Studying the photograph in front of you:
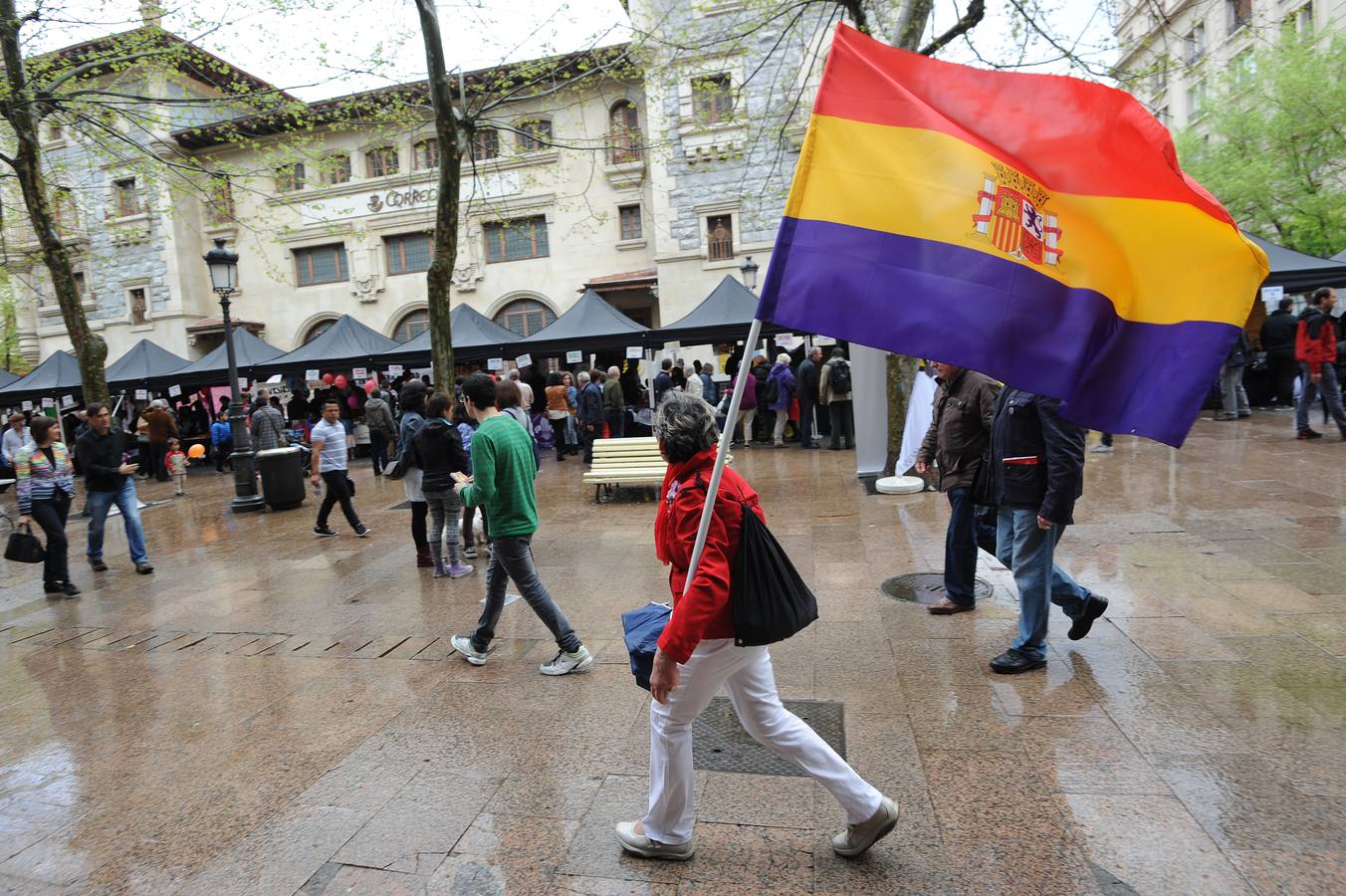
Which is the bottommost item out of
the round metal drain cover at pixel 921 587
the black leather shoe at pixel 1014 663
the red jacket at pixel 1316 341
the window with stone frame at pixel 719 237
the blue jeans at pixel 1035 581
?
the round metal drain cover at pixel 921 587

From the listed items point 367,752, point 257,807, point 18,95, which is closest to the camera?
point 257,807

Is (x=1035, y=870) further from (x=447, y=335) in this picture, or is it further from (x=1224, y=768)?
(x=447, y=335)

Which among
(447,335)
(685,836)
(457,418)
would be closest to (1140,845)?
(685,836)

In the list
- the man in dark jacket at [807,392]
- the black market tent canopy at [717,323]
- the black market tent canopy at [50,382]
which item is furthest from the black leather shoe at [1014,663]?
the black market tent canopy at [50,382]

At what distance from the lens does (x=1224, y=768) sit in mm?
3355

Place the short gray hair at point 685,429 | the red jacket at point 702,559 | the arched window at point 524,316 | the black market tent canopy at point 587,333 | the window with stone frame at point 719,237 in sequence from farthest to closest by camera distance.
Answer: the arched window at point 524,316, the window with stone frame at point 719,237, the black market tent canopy at point 587,333, the short gray hair at point 685,429, the red jacket at point 702,559

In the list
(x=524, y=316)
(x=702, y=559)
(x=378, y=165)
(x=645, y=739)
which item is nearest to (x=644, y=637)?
(x=702, y=559)

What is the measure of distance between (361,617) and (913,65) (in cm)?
550

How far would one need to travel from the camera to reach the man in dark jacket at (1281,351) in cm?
1527

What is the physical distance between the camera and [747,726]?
2893 mm

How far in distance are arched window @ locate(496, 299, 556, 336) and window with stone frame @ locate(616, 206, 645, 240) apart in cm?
384

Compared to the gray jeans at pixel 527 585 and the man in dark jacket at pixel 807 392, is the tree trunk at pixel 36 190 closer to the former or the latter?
the gray jeans at pixel 527 585

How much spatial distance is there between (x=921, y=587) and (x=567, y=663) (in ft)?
→ 9.28

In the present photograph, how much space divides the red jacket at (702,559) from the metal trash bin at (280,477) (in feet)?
36.7
